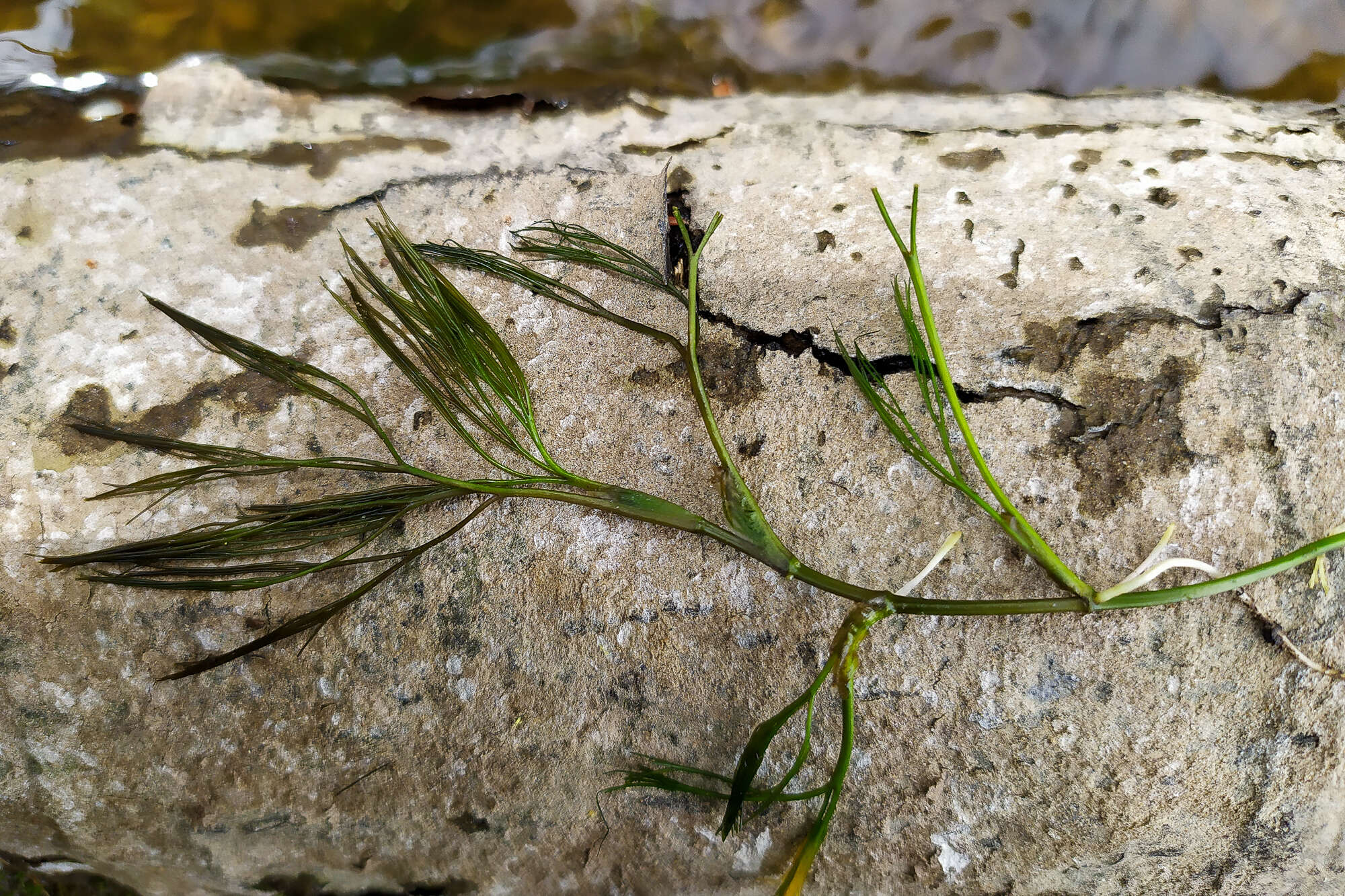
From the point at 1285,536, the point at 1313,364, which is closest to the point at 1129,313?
the point at 1313,364

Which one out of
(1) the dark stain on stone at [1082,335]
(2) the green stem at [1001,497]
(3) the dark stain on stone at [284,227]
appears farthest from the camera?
(3) the dark stain on stone at [284,227]

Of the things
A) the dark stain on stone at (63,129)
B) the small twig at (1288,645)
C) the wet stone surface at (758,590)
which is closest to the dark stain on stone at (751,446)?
the wet stone surface at (758,590)

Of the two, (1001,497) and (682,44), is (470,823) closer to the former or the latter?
(1001,497)

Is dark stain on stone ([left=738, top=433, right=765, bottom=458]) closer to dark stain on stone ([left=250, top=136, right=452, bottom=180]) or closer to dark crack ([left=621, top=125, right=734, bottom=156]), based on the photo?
dark crack ([left=621, top=125, right=734, bottom=156])

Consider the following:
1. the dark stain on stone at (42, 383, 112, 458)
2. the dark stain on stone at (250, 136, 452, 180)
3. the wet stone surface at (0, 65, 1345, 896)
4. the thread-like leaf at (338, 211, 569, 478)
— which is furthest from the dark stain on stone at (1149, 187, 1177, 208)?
the dark stain on stone at (42, 383, 112, 458)

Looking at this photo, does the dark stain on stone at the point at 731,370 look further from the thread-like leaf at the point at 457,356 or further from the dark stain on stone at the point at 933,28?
the dark stain on stone at the point at 933,28
